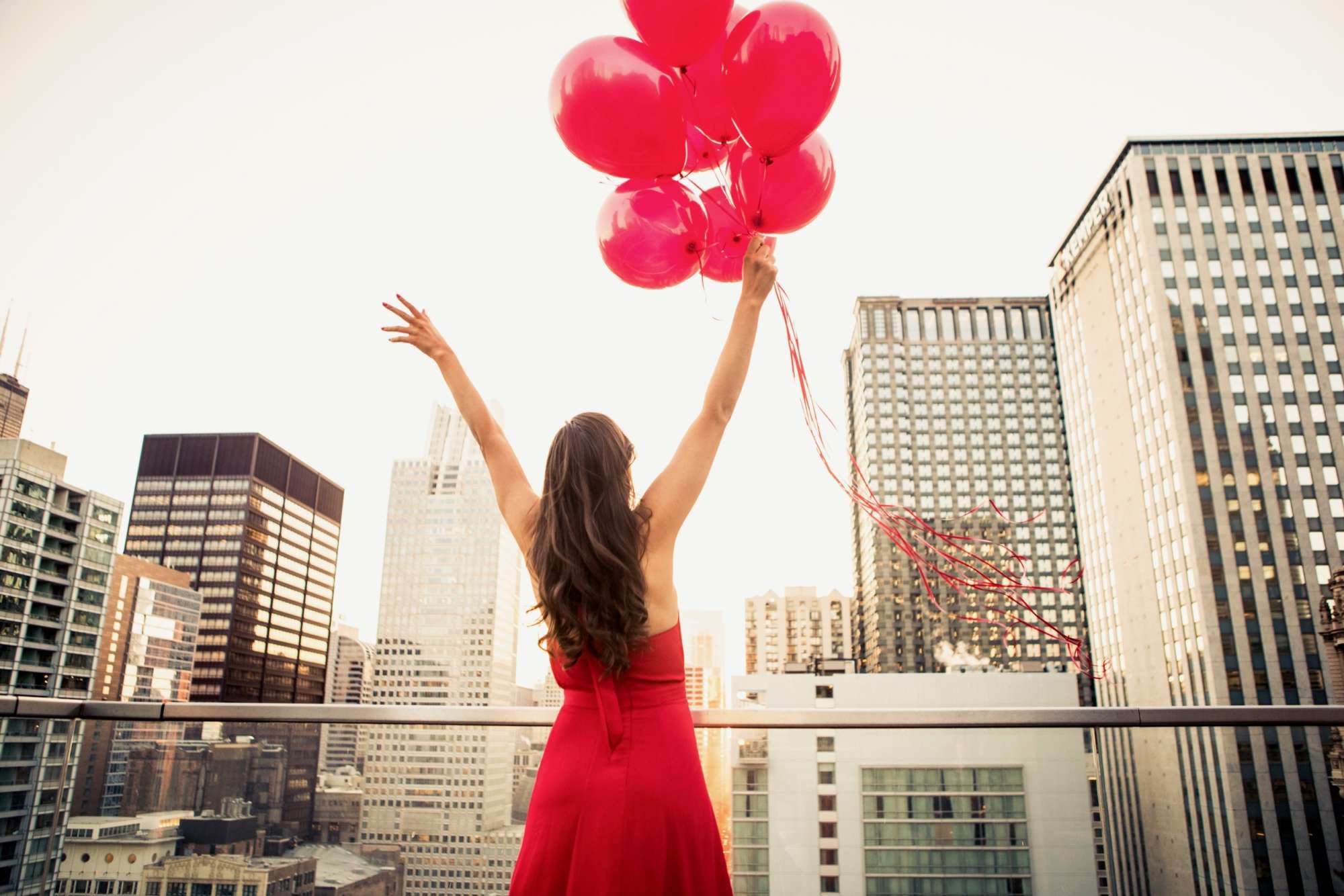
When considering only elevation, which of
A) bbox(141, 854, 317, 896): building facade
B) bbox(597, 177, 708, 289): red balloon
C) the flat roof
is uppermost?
the flat roof

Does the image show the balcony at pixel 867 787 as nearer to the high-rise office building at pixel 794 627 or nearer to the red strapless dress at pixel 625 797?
the red strapless dress at pixel 625 797

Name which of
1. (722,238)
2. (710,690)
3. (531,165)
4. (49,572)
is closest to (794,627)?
(710,690)

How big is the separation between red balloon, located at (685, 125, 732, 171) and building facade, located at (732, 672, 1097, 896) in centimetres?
186

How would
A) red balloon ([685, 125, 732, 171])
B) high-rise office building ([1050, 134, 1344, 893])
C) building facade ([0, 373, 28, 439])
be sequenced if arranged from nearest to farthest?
red balloon ([685, 125, 732, 171]) → high-rise office building ([1050, 134, 1344, 893]) → building facade ([0, 373, 28, 439])

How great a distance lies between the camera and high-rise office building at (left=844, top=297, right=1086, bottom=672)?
270 ft

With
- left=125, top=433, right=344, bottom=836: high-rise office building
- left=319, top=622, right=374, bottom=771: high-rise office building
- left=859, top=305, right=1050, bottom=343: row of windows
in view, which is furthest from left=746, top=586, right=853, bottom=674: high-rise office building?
left=125, top=433, right=344, bottom=836: high-rise office building

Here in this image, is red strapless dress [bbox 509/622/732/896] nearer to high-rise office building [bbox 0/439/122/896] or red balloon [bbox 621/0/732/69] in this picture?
red balloon [bbox 621/0/732/69]

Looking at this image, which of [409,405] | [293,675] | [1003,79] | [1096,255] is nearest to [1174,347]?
[1096,255]

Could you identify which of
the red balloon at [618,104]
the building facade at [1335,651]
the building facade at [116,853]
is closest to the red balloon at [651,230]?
the red balloon at [618,104]

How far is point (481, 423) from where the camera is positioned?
173 centimetres

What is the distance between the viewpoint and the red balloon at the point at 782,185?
2379 mm

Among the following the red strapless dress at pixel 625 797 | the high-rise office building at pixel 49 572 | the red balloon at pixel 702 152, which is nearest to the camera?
the red strapless dress at pixel 625 797

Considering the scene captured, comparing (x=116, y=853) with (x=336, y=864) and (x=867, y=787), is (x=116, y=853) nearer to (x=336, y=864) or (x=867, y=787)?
(x=336, y=864)

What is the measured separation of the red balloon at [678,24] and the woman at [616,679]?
47.1 inches
